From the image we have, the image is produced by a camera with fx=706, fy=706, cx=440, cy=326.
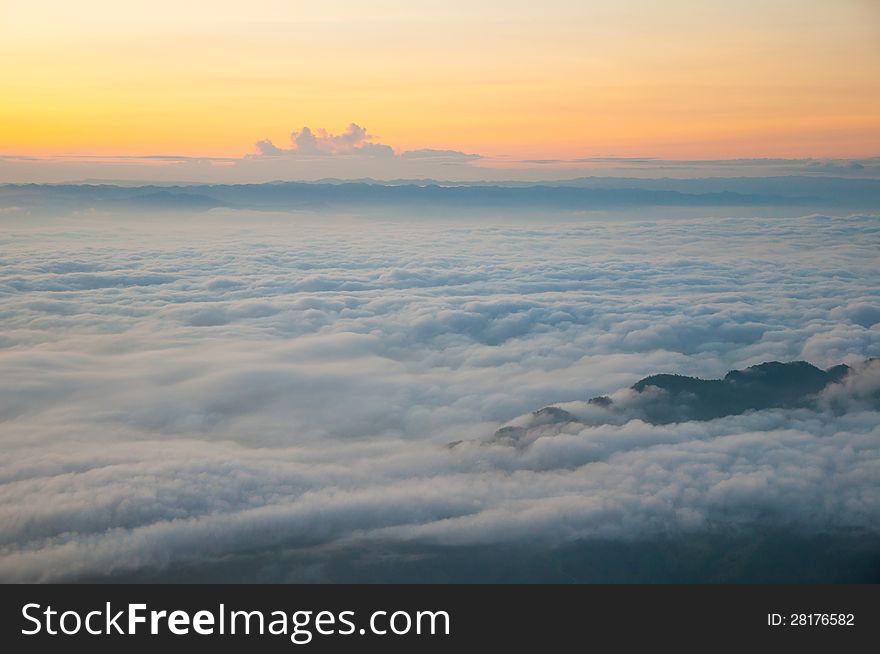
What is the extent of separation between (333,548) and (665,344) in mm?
63673

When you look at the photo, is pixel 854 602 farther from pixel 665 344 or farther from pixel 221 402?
pixel 665 344

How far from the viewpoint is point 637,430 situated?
75688 millimetres

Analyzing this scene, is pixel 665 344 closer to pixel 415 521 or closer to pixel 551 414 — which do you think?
pixel 551 414

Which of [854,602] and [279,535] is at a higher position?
[854,602]

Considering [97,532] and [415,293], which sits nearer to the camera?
[97,532]

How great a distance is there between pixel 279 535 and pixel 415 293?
7869 centimetres

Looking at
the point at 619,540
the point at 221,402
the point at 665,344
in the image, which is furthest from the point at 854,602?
the point at 665,344

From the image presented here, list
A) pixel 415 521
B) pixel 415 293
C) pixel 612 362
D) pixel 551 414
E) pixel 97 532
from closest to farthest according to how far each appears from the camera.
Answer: pixel 97 532 → pixel 415 521 → pixel 551 414 → pixel 612 362 → pixel 415 293

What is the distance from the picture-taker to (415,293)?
134 meters

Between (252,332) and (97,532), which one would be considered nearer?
(97,532)

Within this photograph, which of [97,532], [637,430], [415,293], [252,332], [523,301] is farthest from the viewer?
[415,293]

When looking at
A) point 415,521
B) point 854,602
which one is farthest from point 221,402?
point 854,602

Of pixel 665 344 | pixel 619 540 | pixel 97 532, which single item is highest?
pixel 665 344

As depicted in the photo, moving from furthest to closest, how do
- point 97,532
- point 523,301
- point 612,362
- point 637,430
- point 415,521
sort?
point 523,301 → point 612,362 → point 637,430 → point 415,521 → point 97,532
